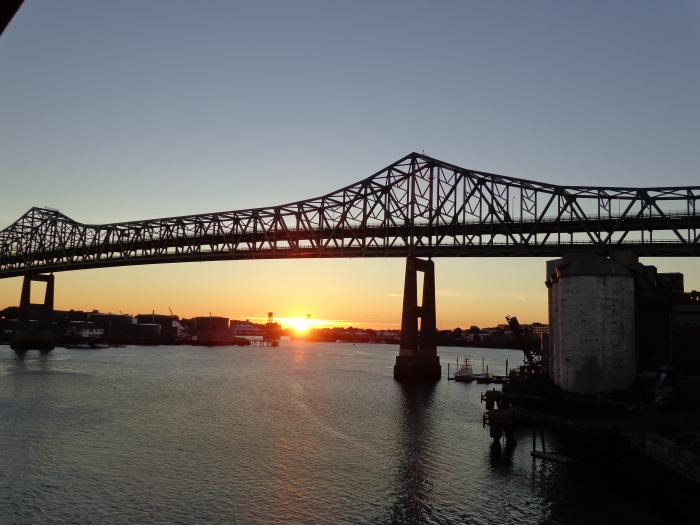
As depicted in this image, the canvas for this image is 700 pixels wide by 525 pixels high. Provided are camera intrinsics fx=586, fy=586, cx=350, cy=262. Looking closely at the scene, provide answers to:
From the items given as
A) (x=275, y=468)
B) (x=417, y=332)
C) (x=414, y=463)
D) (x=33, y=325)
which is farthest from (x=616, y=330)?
(x=33, y=325)

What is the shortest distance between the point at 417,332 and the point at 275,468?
59.6 m

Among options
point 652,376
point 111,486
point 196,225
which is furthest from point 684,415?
point 196,225

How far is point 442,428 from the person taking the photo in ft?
187

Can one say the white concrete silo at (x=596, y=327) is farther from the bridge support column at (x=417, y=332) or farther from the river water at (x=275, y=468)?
the bridge support column at (x=417, y=332)

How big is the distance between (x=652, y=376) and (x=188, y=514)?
39335mm

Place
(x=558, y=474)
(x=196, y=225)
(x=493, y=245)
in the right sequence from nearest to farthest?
(x=558, y=474), (x=493, y=245), (x=196, y=225)

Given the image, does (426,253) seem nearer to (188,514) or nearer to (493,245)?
(493,245)

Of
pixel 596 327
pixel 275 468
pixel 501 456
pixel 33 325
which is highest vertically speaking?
pixel 596 327

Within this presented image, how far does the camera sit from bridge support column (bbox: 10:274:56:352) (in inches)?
6206

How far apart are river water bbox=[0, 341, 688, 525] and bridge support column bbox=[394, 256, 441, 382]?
22204mm

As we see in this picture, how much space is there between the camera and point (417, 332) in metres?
97.5

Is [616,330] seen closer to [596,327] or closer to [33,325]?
[596,327]

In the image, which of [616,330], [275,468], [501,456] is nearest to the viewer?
[275,468]

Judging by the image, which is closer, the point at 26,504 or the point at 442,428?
the point at 26,504
